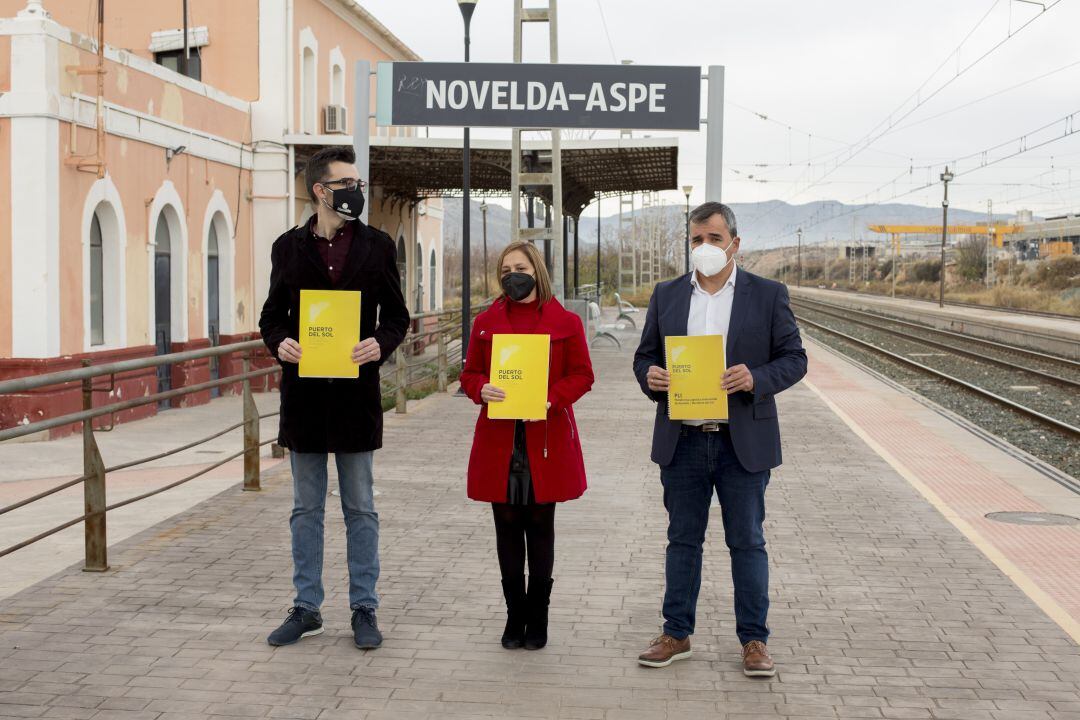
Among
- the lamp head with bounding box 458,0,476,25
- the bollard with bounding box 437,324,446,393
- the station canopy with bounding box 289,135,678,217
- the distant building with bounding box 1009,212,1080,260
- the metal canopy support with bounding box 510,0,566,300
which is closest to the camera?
the bollard with bounding box 437,324,446,393

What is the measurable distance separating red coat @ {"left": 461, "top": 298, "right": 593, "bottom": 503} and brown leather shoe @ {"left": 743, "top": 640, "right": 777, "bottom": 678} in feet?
3.10

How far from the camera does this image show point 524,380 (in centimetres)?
521

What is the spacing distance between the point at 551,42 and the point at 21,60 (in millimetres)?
10954

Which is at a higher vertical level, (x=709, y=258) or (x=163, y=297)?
(x=709, y=258)

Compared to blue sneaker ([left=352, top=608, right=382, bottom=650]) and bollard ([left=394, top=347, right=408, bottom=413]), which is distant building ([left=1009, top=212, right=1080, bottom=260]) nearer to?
bollard ([left=394, top=347, right=408, bottom=413])

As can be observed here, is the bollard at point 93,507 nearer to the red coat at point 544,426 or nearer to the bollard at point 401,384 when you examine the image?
the red coat at point 544,426

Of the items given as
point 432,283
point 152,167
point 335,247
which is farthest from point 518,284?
point 432,283

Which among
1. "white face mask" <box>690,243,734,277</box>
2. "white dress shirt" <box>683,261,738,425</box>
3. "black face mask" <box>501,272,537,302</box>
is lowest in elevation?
"white dress shirt" <box>683,261,738,425</box>

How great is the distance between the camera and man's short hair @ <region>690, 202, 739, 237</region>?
5145mm

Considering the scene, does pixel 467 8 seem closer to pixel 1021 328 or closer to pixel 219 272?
pixel 219 272

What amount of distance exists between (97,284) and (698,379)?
13.7m

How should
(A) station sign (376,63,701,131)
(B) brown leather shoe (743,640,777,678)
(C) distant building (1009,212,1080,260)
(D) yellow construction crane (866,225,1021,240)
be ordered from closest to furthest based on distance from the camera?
(B) brown leather shoe (743,640,777,678), (A) station sign (376,63,701,131), (C) distant building (1009,212,1080,260), (D) yellow construction crane (866,225,1021,240)

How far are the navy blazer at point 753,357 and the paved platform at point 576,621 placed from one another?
919mm

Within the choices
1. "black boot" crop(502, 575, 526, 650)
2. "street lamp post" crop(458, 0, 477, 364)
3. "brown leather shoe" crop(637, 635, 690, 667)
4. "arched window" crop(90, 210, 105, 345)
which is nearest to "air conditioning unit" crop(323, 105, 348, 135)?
"street lamp post" crop(458, 0, 477, 364)
